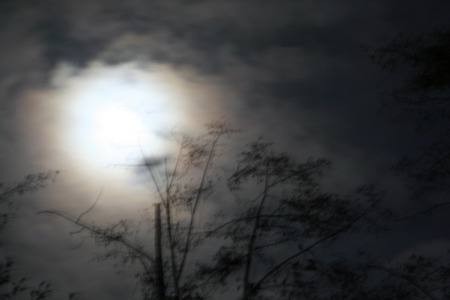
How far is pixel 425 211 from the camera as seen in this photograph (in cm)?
549

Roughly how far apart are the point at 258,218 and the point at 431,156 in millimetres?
2938

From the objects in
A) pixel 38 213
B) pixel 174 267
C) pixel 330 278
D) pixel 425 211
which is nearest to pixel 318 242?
pixel 330 278

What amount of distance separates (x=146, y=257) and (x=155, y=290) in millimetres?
590

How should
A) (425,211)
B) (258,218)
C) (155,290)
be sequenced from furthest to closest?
(258,218) < (155,290) < (425,211)

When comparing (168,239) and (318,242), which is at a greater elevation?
(168,239)

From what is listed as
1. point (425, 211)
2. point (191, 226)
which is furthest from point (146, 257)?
point (425, 211)

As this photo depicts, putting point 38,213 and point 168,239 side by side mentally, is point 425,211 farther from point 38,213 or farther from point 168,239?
point 38,213

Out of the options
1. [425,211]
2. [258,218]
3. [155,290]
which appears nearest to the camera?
[425,211]

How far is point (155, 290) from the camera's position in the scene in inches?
266

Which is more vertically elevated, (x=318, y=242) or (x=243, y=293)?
(x=318, y=242)

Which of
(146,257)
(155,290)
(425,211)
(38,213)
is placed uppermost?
(38,213)

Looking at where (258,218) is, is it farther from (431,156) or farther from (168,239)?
(431,156)

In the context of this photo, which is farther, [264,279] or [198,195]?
[198,195]

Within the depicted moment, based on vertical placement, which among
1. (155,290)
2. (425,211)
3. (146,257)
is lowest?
(425,211)
